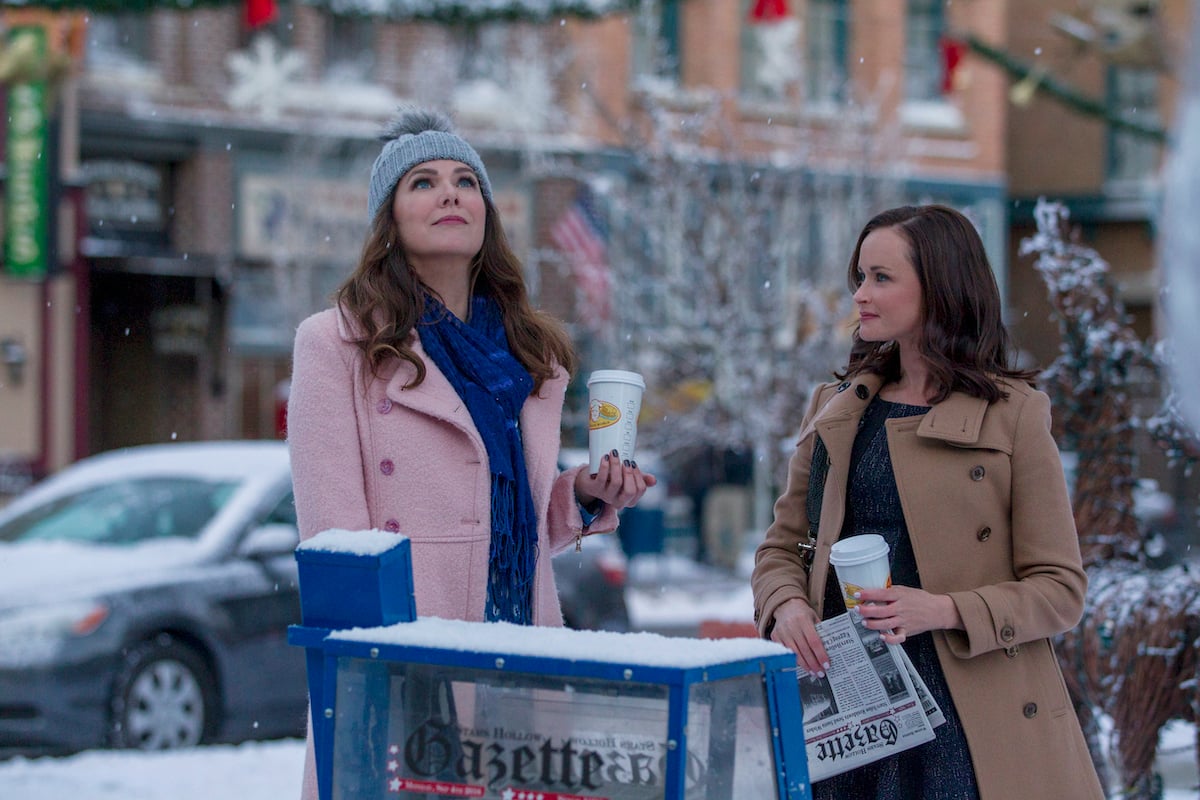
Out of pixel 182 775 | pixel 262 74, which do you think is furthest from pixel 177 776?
pixel 262 74

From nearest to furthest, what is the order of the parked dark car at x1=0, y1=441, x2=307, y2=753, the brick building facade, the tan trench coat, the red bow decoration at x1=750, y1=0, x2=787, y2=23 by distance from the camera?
the tan trench coat → the parked dark car at x1=0, y1=441, x2=307, y2=753 → the red bow decoration at x1=750, y1=0, x2=787, y2=23 → the brick building facade

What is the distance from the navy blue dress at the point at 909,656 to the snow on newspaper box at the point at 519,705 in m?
0.64

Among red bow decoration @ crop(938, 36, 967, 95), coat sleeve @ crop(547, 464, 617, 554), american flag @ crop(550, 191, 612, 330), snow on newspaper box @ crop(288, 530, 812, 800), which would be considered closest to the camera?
snow on newspaper box @ crop(288, 530, 812, 800)

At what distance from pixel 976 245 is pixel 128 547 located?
5721mm

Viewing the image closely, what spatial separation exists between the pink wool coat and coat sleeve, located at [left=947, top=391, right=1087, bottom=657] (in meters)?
0.87

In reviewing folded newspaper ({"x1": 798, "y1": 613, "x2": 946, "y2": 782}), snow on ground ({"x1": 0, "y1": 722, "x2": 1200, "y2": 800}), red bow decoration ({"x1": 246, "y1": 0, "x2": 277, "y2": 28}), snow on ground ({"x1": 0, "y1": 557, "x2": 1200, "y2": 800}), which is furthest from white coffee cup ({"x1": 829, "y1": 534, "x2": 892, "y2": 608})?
red bow decoration ({"x1": 246, "y1": 0, "x2": 277, "y2": 28})

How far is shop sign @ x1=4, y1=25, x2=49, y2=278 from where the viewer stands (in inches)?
619

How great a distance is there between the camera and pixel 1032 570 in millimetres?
2586

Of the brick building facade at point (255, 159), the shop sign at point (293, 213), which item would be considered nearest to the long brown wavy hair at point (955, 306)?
the brick building facade at point (255, 159)

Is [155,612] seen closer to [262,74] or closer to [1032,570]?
[1032,570]

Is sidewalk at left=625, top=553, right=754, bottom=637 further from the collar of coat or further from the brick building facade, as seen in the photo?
the collar of coat

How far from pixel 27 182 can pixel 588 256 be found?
625cm

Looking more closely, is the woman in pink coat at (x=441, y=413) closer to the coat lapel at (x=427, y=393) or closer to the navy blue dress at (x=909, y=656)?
the coat lapel at (x=427, y=393)

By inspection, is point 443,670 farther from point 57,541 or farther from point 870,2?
point 870,2
